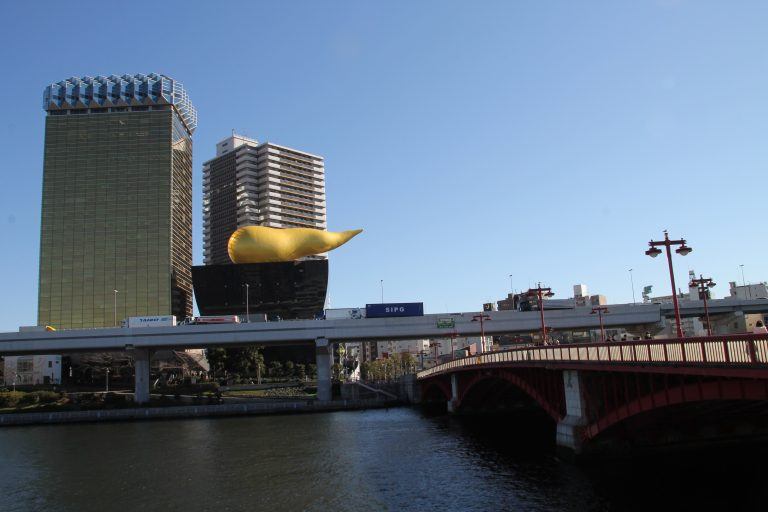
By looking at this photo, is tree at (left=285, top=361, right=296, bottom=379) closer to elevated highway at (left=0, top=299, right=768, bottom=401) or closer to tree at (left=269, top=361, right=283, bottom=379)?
tree at (left=269, top=361, right=283, bottom=379)

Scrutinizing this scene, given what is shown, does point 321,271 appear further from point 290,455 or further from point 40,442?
point 290,455

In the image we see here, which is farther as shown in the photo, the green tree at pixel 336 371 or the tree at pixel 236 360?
the green tree at pixel 336 371

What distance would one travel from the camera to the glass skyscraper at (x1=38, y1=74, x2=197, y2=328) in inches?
7185

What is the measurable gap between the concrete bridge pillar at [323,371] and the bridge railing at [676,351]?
56.0 meters

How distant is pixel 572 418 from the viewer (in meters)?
36.6

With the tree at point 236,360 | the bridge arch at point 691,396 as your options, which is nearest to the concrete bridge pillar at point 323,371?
the tree at point 236,360

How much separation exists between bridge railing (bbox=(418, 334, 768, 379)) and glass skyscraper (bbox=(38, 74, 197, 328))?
164742 mm

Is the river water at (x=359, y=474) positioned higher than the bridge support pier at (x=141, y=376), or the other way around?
the bridge support pier at (x=141, y=376)

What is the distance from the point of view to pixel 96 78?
19825 cm

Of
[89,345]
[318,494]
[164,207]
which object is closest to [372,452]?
[318,494]

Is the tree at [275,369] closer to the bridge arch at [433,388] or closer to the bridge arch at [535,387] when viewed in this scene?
the bridge arch at [433,388]

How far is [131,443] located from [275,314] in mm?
78000

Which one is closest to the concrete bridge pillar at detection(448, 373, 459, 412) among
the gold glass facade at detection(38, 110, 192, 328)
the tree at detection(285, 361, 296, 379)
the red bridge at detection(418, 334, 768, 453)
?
the red bridge at detection(418, 334, 768, 453)

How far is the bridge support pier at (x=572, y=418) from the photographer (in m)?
35.7
